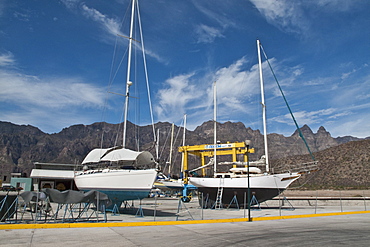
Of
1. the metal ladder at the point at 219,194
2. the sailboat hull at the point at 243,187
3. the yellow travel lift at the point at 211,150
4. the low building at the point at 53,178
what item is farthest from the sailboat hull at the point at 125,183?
the low building at the point at 53,178

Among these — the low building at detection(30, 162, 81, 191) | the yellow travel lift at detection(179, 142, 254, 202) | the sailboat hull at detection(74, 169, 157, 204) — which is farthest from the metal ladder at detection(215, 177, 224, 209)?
the low building at detection(30, 162, 81, 191)

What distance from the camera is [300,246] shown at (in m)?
8.43

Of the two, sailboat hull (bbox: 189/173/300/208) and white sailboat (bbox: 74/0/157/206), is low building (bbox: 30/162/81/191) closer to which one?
white sailboat (bbox: 74/0/157/206)

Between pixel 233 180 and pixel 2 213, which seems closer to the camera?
pixel 2 213

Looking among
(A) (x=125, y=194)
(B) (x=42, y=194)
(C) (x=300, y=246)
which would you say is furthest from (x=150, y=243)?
(A) (x=125, y=194)

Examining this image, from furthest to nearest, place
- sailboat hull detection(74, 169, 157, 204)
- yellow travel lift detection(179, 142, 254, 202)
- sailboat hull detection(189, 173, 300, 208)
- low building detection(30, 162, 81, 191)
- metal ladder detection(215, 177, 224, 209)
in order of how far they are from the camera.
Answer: low building detection(30, 162, 81, 191), yellow travel lift detection(179, 142, 254, 202), metal ladder detection(215, 177, 224, 209), sailboat hull detection(189, 173, 300, 208), sailboat hull detection(74, 169, 157, 204)

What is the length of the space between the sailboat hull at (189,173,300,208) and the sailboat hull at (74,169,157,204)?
8588 millimetres

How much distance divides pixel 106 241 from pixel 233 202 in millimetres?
16915

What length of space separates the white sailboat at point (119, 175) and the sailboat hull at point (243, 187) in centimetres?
738

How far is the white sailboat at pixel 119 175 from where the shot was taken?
56.3ft

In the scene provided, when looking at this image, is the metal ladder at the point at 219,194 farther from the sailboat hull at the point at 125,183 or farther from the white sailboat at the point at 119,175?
the sailboat hull at the point at 125,183

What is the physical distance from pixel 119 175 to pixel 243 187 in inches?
422

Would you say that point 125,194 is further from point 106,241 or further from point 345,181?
point 345,181

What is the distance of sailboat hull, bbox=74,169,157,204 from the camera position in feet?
55.7
